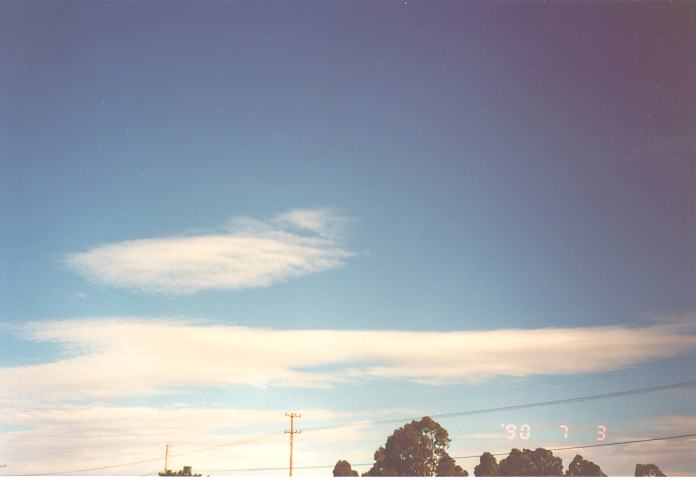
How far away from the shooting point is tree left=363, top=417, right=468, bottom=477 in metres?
91.2

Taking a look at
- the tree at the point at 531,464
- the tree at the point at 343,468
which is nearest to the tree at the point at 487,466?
the tree at the point at 531,464

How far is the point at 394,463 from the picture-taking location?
92.7 meters

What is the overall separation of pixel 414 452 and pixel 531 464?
15363mm

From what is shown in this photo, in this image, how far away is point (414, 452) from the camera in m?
94.3

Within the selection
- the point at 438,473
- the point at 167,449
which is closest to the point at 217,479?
the point at 167,449

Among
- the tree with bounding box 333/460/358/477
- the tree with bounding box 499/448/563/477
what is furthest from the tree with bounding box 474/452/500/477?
the tree with bounding box 333/460/358/477

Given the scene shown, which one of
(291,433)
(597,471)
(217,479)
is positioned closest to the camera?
A: (217,479)

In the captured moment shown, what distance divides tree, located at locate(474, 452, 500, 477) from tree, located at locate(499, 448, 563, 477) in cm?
200

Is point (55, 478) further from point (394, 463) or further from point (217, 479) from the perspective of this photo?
point (394, 463)

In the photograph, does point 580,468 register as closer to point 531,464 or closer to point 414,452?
point 531,464

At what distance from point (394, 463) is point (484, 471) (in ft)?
37.6

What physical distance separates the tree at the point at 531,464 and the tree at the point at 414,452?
5907 millimetres

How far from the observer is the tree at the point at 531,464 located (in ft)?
280

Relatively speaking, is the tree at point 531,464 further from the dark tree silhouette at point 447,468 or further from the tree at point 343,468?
the tree at point 343,468
